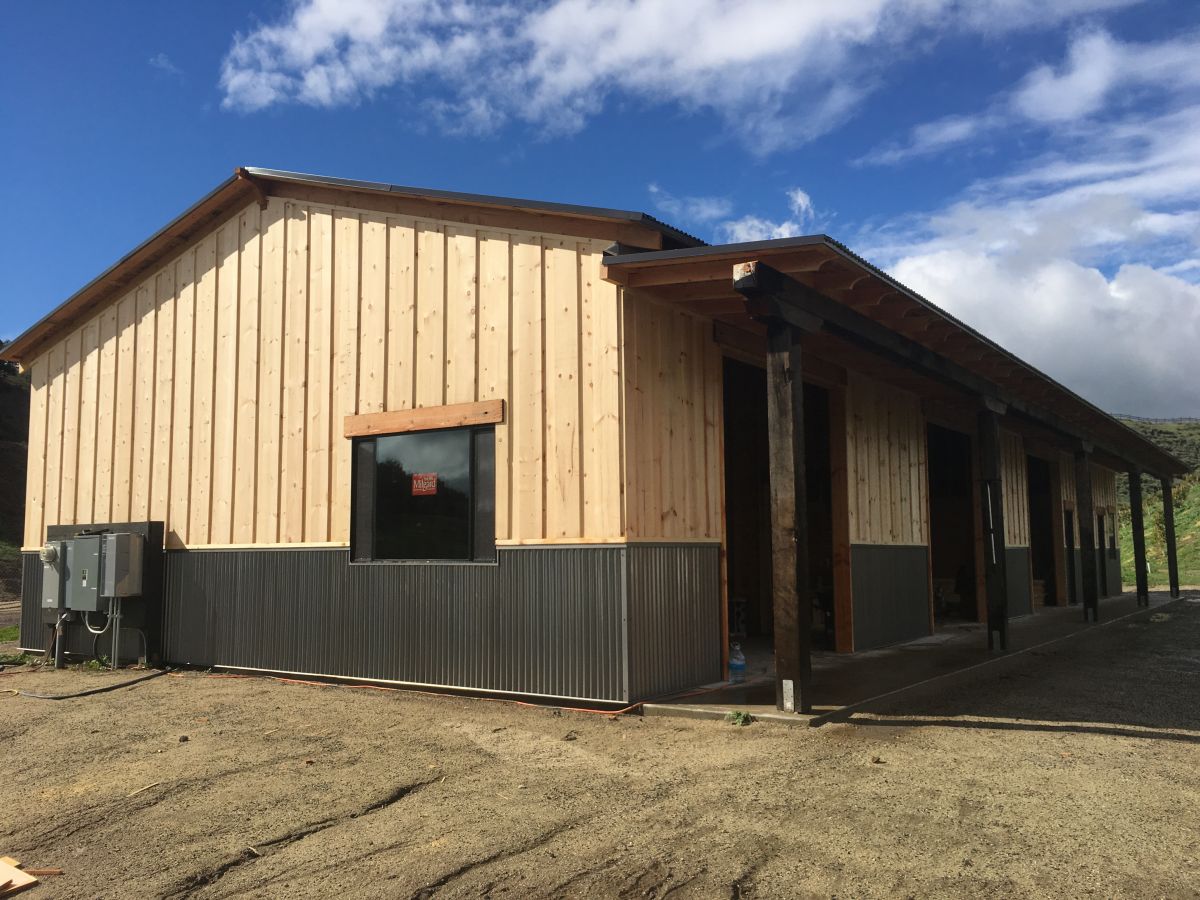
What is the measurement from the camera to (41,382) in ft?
41.7

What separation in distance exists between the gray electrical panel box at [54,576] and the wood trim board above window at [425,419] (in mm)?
5051

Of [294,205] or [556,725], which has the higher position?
[294,205]

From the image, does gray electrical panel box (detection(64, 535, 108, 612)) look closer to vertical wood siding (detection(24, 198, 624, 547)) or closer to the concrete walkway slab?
vertical wood siding (detection(24, 198, 624, 547))

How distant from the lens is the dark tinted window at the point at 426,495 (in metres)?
8.22

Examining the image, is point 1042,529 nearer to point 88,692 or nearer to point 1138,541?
point 1138,541

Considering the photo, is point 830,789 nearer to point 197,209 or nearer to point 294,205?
point 294,205

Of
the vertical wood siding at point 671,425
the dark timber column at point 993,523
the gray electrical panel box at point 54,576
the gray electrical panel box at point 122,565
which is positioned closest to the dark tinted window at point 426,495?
the vertical wood siding at point 671,425

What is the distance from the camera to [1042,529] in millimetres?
19469

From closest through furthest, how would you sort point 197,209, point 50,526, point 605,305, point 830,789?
point 830,789 < point 605,305 < point 197,209 < point 50,526

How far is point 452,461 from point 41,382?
8039 millimetres

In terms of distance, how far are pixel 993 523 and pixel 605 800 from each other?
26.4 ft

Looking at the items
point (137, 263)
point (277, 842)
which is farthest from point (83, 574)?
point (277, 842)

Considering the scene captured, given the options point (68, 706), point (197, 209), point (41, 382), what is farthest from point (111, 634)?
point (197, 209)

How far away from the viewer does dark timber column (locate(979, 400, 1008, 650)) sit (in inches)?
426
